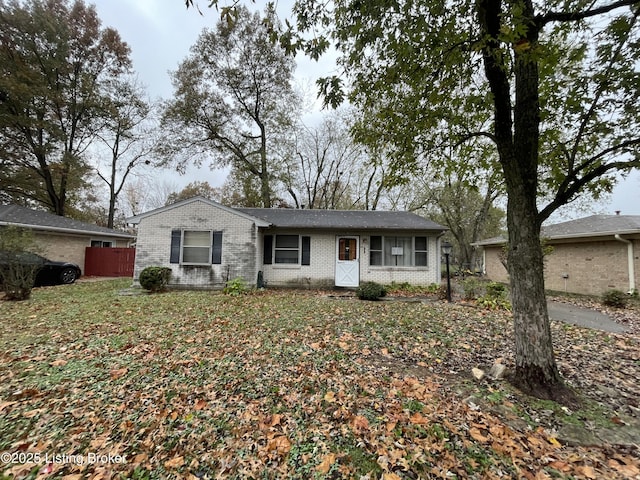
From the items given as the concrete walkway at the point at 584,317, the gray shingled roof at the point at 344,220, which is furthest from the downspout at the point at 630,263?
the gray shingled roof at the point at 344,220

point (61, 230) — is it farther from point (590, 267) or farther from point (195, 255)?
point (590, 267)

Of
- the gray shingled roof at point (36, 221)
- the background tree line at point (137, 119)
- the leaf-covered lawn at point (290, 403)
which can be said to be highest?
the background tree line at point (137, 119)

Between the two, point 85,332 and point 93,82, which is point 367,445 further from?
point 93,82

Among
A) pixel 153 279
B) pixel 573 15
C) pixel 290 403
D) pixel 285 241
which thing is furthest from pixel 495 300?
pixel 153 279

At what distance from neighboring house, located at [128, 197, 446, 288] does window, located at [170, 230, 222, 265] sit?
0.04 meters

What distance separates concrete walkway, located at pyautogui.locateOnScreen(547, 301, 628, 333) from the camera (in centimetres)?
620

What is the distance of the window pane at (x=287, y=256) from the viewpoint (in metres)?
11.7

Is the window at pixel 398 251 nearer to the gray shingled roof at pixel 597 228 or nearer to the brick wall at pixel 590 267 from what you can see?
the brick wall at pixel 590 267

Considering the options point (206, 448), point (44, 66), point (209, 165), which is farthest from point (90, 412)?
point (44, 66)

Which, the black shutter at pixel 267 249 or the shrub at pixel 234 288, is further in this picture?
the black shutter at pixel 267 249

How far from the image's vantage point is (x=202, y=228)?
34.5 feet

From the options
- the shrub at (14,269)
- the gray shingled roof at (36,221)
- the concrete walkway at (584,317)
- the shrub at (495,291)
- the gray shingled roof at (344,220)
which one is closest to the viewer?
the concrete walkway at (584,317)

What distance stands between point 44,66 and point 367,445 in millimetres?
23565

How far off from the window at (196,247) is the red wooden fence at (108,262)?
630cm
